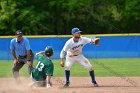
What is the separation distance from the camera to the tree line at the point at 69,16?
39281 mm

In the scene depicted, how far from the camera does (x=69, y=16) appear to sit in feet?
134

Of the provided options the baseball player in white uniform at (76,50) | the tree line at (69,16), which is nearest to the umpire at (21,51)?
the baseball player in white uniform at (76,50)

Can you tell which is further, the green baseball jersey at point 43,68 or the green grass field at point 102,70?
the green grass field at point 102,70

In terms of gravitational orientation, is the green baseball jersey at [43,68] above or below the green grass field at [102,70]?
above

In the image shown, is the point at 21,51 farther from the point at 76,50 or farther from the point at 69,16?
the point at 69,16

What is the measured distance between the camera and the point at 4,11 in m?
39.3

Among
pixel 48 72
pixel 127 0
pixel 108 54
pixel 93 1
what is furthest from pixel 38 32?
pixel 48 72

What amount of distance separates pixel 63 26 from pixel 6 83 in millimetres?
27332

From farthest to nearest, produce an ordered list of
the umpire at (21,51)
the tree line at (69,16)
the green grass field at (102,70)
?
the tree line at (69,16), the green grass field at (102,70), the umpire at (21,51)

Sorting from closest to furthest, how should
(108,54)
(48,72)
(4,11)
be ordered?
(48,72), (108,54), (4,11)

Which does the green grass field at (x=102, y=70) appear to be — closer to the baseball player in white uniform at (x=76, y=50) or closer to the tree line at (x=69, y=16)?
the baseball player in white uniform at (x=76, y=50)

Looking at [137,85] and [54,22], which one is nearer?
[137,85]

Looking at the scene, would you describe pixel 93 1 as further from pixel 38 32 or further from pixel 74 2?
pixel 38 32

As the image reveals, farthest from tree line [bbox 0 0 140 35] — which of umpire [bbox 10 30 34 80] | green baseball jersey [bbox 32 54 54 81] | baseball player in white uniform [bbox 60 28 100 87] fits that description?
green baseball jersey [bbox 32 54 54 81]
